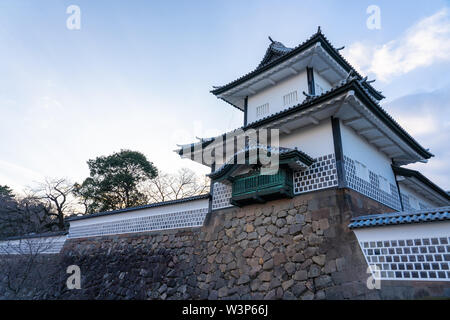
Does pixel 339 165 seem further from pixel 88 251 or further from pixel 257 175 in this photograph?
pixel 88 251

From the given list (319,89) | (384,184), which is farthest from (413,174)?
(319,89)

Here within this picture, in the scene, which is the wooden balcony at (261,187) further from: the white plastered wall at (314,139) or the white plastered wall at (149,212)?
the white plastered wall at (149,212)

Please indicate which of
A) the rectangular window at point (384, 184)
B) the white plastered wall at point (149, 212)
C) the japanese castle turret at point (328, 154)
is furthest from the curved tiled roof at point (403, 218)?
the white plastered wall at point (149, 212)

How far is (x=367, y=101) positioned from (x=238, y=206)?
167 inches

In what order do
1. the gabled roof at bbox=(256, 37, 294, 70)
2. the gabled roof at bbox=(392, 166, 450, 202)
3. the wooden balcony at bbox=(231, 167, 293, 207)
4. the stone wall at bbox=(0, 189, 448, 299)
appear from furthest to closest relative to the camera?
1. the gabled roof at bbox=(256, 37, 294, 70)
2. the gabled roof at bbox=(392, 166, 450, 202)
3. the wooden balcony at bbox=(231, 167, 293, 207)
4. the stone wall at bbox=(0, 189, 448, 299)

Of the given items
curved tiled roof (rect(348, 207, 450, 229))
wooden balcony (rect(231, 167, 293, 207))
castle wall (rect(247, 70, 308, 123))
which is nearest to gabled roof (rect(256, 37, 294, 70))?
castle wall (rect(247, 70, 308, 123))

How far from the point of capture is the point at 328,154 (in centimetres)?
671

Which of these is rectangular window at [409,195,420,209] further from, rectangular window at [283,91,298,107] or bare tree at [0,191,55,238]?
bare tree at [0,191,55,238]

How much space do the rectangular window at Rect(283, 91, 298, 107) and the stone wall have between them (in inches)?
135

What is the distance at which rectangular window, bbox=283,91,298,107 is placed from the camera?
866 cm

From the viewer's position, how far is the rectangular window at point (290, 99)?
866 centimetres

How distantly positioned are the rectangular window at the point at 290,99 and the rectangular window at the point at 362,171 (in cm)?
281

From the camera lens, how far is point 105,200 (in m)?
20.9
